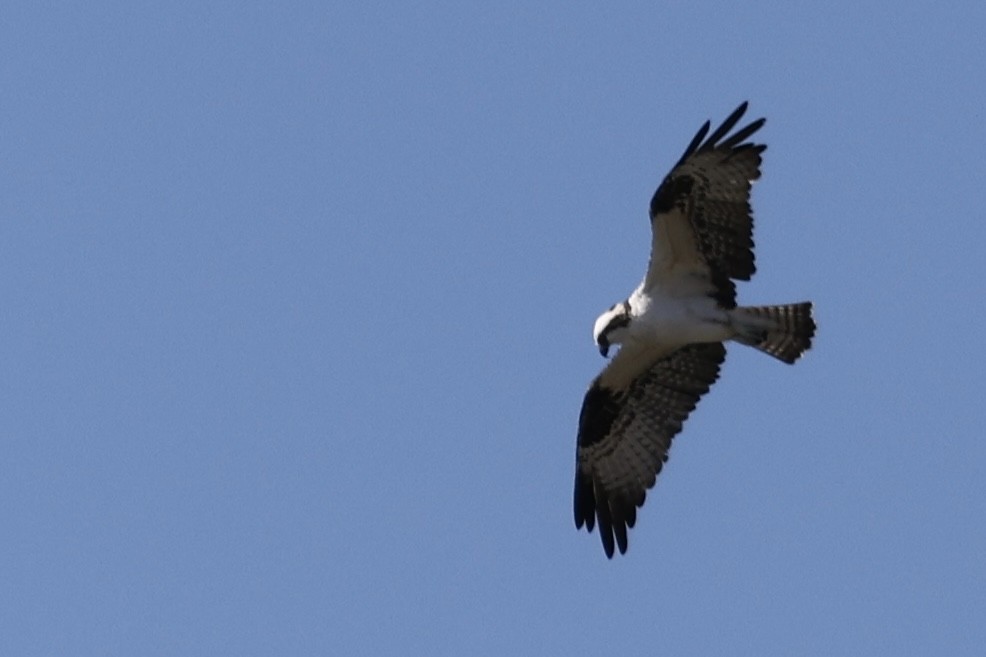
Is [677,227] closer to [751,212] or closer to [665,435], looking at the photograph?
[751,212]

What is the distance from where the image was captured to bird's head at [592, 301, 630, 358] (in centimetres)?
1288

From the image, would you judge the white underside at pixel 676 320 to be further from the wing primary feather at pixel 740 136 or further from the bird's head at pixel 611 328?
the wing primary feather at pixel 740 136

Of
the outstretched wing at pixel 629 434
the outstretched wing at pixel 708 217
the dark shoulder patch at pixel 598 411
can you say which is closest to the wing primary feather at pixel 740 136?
the outstretched wing at pixel 708 217

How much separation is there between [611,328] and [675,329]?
0.39 m

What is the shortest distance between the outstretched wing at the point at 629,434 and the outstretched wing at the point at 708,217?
880 millimetres

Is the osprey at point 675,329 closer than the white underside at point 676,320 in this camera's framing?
Yes

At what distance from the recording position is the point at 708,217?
41.2ft

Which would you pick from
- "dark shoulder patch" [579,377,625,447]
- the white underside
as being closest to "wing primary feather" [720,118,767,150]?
the white underside

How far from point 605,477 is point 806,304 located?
6.13ft

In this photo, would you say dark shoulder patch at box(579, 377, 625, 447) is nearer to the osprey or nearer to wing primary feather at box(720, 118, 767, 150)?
the osprey

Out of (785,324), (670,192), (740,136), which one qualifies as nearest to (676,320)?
(785,324)

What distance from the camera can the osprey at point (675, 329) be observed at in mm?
12492

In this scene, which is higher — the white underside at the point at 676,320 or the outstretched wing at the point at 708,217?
the outstretched wing at the point at 708,217

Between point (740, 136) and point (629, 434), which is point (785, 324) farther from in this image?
point (629, 434)
